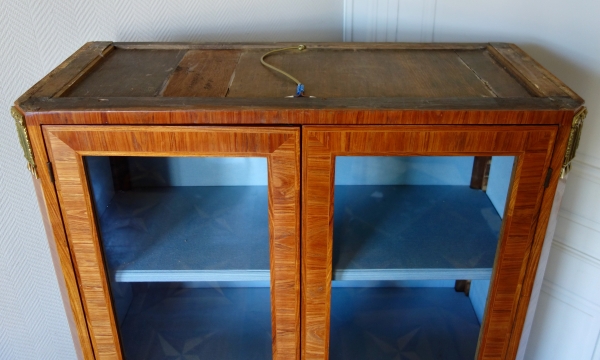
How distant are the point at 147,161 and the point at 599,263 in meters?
0.87

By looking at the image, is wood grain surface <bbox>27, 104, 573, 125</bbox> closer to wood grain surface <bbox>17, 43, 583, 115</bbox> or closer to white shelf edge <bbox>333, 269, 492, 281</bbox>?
wood grain surface <bbox>17, 43, 583, 115</bbox>

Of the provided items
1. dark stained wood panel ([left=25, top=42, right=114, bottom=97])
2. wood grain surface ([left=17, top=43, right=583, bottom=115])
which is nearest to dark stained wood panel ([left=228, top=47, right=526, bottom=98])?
wood grain surface ([left=17, top=43, right=583, bottom=115])

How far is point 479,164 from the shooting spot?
82cm

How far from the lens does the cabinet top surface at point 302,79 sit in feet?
2.18

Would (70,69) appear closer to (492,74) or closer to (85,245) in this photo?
(85,245)

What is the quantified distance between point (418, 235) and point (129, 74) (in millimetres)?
527

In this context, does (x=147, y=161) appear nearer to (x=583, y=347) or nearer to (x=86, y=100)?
(x=86, y=100)

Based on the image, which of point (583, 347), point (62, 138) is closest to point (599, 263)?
point (583, 347)

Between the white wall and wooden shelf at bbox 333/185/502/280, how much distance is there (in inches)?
11.5

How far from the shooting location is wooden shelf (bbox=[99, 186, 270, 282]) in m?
0.79

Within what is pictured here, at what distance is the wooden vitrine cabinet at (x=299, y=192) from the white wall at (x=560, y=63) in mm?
125

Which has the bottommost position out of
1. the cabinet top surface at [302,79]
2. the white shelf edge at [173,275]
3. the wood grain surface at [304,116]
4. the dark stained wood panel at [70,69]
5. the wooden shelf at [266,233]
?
the white shelf edge at [173,275]

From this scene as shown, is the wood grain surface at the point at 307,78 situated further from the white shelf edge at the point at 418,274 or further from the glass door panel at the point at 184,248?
the white shelf edge at the point at 418,274

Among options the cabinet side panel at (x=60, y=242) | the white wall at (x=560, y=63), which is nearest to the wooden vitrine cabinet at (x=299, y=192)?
the cabinet side panel at (x=60, y=242)
